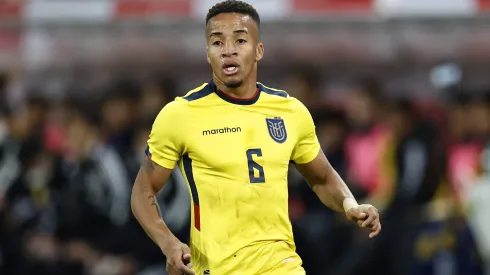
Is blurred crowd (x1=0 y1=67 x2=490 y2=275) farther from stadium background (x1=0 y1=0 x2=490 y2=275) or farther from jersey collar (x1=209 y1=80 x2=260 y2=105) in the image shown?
jersey collar (x1=209 y1=80 x2=260 y2=105)

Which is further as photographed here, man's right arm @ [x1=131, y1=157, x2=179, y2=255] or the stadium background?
the stadium background

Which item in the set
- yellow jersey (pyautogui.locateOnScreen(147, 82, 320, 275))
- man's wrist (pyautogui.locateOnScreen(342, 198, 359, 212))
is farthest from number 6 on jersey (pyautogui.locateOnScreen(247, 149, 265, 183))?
man's wrist (pyautogui.locateOnScreen(342, 198, 359, 212))

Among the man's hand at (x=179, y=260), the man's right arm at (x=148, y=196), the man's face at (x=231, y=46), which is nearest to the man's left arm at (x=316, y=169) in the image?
the man's face at (x=231, y=46)

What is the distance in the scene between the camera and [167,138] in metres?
5.38

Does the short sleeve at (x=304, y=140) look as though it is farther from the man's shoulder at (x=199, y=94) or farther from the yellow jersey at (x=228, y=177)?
the man's shoulder at (x=199, y=94)

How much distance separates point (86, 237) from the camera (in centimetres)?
1011

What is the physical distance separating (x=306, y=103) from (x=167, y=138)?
430cm

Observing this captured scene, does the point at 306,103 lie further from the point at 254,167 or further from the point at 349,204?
the point at 254,167

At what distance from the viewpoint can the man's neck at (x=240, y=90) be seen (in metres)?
5.51

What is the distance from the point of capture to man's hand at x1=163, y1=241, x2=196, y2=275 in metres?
4.98

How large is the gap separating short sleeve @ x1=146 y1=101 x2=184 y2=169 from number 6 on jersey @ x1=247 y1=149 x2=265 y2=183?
0.32 m

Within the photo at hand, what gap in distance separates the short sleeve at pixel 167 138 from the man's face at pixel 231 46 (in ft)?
0.88

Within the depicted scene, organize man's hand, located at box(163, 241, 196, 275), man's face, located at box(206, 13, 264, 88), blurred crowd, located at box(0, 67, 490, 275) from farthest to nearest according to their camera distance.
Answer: blurred crowd, located at box(0, 67, 490, 275) < man's face, located at box(206, 13, 264, 88) < man's hand, located at box(163, 241, 196, 275)

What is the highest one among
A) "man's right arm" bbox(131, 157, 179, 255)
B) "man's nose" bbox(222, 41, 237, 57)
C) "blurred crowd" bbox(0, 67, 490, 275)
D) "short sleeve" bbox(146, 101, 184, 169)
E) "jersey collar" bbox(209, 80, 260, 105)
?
"man's nose" bbox(222, 41, 237, 57)
